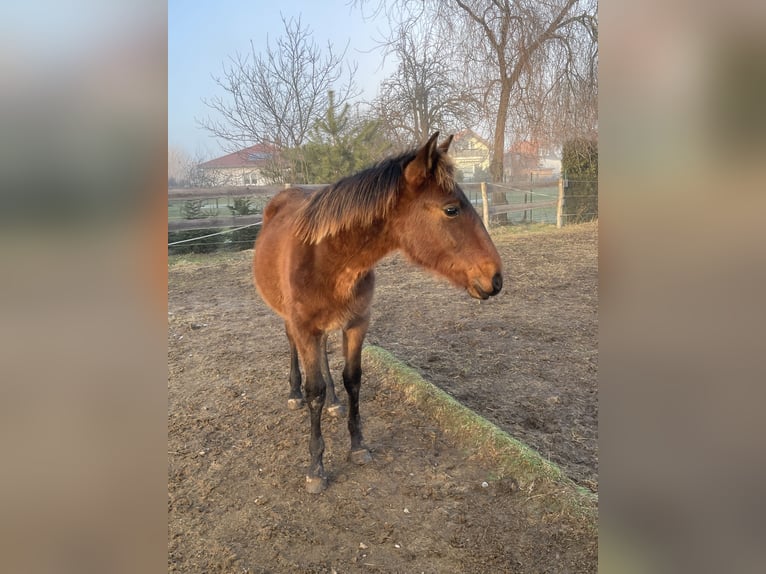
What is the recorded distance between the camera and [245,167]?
1173 cm

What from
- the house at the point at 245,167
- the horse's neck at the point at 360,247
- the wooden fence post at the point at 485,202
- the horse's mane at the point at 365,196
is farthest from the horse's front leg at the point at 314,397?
the wooden fence post at the point at 485,202

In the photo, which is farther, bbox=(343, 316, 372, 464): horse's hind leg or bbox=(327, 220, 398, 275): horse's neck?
bbox=(343, 316, 372, 464): horse's hind leg

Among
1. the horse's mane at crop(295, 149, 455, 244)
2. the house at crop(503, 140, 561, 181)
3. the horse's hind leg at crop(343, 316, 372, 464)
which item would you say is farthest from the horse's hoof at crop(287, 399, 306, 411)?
the house at crop(503, 140, 561, 181)

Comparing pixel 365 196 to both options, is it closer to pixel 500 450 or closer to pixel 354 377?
pixel 354 377

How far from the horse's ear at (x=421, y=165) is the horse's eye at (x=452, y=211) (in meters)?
0.22

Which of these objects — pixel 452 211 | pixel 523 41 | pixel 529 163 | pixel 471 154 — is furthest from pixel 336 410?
pixel 529 163

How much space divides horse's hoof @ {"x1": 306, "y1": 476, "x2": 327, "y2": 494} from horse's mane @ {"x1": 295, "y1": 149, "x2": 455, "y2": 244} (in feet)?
5.03

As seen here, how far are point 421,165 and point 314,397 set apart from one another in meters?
1.69

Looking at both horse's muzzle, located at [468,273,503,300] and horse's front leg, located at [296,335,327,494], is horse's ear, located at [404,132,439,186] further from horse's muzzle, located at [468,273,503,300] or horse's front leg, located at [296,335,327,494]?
horse's front leg, located at [296,335,327,494]

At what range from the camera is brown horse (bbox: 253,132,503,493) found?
7.74 ft

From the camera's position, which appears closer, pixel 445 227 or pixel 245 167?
pixel 445 227
